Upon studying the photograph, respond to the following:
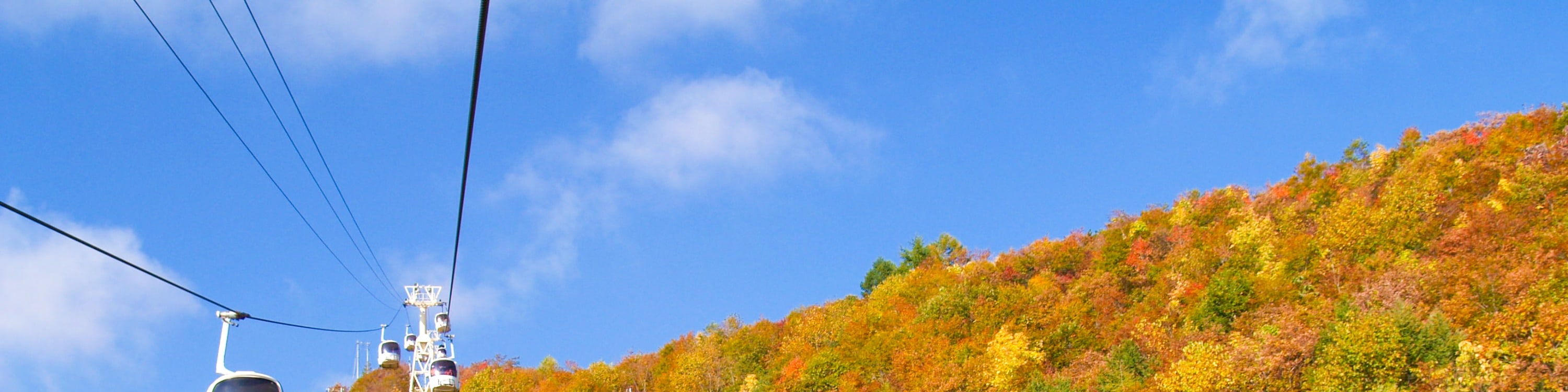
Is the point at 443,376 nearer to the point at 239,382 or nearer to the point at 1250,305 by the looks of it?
the point at 239,382

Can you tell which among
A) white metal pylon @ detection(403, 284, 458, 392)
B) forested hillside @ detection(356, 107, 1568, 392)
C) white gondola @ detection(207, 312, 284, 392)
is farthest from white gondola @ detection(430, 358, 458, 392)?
forested hillside @ detection(356, 107, 1568, 392)

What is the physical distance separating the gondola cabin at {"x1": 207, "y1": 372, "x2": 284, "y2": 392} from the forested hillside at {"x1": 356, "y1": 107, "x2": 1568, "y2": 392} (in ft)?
128

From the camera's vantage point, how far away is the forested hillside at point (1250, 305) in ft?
150

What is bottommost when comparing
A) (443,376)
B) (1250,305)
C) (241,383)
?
(241,383)

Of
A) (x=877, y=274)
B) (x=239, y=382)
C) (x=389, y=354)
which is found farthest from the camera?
(x=877, y=274)

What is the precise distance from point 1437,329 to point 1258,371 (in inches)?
284

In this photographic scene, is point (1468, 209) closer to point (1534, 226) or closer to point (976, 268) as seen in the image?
point (1534, 226)

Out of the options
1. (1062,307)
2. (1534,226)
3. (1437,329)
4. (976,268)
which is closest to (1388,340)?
(1437,329)

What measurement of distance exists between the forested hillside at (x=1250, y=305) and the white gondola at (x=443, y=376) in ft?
108

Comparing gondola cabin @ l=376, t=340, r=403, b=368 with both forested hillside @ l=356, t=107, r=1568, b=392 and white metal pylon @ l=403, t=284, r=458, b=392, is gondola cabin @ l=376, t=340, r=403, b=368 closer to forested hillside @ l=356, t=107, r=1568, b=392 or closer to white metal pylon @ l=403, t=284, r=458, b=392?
white metal pylon @ l=403, t=284, r=458, b=392

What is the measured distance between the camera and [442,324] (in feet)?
131

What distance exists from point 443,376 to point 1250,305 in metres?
48.9

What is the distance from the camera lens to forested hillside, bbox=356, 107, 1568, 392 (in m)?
45.8

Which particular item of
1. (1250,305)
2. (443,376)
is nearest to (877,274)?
(1250,305)
